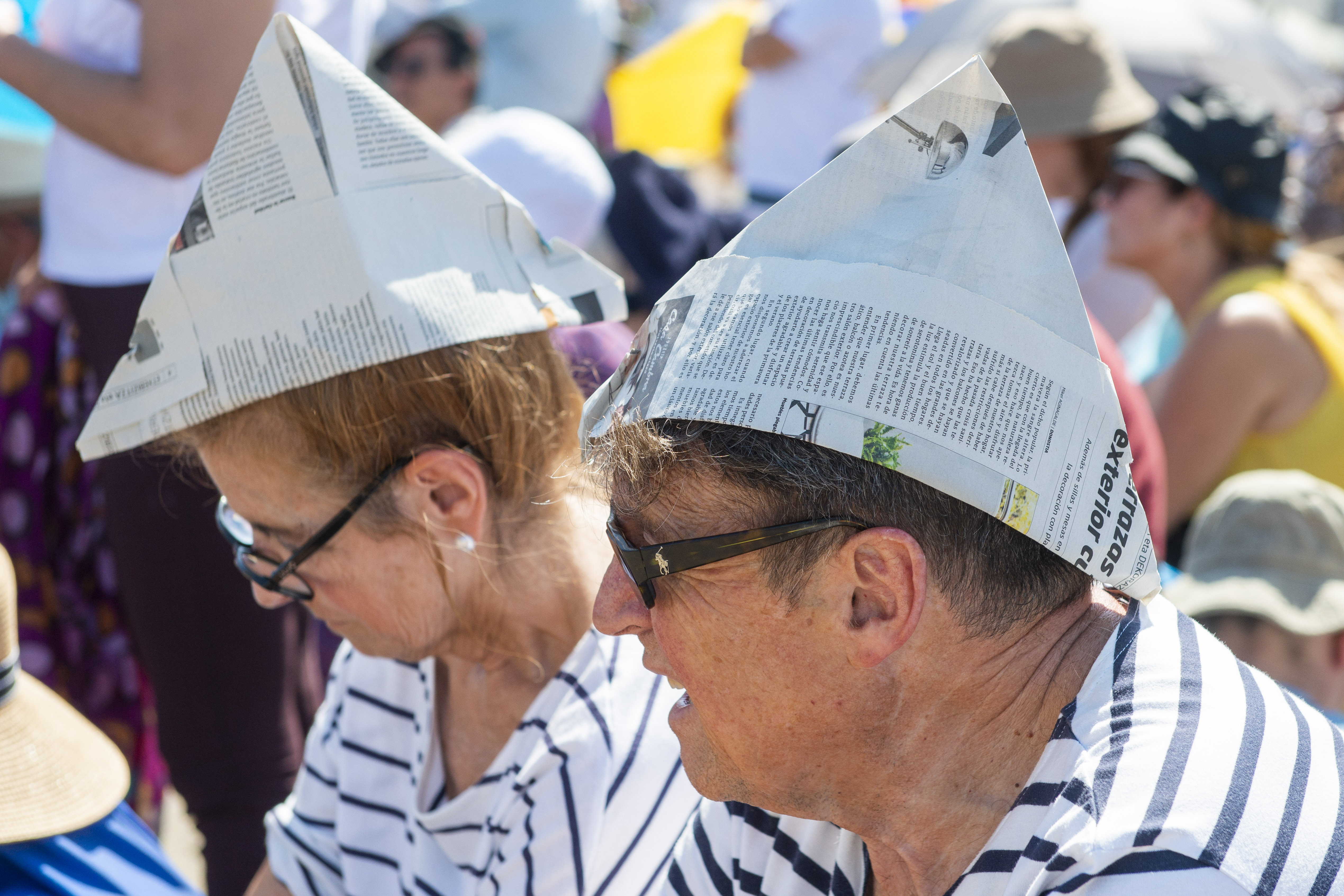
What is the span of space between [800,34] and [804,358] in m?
4.05

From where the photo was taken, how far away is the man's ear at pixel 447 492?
1753mm

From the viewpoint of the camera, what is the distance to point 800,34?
4.88 m

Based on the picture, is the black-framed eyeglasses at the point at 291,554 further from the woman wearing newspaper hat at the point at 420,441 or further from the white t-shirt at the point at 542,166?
the white t-shirt at the point at 542,166

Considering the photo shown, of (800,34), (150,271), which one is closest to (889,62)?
(800,34)

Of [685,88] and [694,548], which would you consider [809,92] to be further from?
[694,548]

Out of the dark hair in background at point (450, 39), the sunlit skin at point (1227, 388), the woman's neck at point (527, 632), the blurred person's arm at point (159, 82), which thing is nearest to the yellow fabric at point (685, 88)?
the dark hair in background at point (450, 39)

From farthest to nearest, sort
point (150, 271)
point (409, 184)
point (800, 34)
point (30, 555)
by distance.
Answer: point (800, 34) → point (30, 555) → point (150, 271) → point (409, 184)

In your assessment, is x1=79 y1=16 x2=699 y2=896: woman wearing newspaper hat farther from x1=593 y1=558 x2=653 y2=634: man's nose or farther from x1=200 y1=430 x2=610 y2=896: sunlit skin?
x1=593 y1=558 x2=653 y2=634: man's nose

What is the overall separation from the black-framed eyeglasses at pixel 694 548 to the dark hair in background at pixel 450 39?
3540 millimetres

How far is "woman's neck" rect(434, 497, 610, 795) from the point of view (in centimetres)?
186

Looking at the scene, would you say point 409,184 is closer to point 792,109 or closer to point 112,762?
point 112,762

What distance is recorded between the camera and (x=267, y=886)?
2051mm

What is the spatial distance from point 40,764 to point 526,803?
2.57 ft

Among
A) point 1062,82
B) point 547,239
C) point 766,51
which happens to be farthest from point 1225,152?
point 547,239
